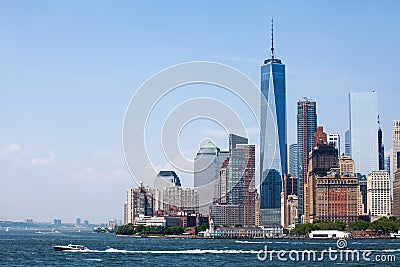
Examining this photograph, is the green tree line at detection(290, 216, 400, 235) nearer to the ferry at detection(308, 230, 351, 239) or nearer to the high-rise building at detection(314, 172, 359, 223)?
the ferry at detection(308, 230, 351, 239)

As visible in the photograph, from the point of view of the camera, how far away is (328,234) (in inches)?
6029

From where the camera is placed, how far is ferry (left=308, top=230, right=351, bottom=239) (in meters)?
152

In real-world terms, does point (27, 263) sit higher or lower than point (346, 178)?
lower

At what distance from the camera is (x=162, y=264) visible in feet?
210

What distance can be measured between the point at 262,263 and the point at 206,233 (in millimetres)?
112863

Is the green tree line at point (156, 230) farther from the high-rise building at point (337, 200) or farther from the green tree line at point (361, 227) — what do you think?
the high-rise building at point (337, 200)

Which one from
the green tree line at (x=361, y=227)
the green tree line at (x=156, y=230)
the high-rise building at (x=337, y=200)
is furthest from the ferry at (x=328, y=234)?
the green tree line at (x=156, y=230)

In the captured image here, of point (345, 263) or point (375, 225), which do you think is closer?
point (345, 263)

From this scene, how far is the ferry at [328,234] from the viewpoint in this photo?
151875 millimetres

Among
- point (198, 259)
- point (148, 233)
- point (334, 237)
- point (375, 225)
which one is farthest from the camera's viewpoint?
point (148, 233)

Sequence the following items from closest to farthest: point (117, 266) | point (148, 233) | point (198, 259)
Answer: point (117, 266) < point (198, 259) < point (148, 233)

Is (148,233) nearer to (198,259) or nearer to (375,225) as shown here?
(375,225)

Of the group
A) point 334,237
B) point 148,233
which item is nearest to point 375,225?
point 334,237

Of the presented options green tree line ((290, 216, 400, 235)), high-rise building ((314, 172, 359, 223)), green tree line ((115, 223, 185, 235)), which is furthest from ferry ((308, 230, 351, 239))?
green tree line ((115, 223, 185, 235))
